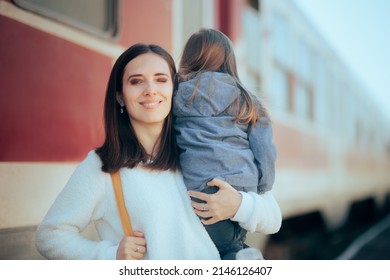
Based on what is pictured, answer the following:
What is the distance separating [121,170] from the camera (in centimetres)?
168

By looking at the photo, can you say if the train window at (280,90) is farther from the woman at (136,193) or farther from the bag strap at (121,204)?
the bag strap at (121,204)

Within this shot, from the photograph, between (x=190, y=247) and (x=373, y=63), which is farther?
(x=373, y=63)

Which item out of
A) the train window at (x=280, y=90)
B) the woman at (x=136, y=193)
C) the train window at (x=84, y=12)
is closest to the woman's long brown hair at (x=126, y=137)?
the woman at (x=136, y=193)

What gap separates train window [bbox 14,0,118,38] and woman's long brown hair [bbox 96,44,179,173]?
346 mm

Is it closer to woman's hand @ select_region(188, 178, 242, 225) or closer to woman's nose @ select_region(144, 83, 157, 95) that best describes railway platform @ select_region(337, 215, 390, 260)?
woman's hand @ select_region(188, 178, 242, 225)

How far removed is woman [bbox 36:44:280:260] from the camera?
5.46 feet

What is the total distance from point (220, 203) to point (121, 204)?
0.29 metres

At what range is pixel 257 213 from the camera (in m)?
1.67

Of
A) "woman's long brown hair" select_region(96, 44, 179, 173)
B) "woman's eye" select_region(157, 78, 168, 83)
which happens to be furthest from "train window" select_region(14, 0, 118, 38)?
"woman's eye" select_region(157, 78, 168, 83)

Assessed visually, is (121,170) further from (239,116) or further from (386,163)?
(386,163)

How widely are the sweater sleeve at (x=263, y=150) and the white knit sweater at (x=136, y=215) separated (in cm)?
7

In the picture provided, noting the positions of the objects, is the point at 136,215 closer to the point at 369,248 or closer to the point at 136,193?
the point at 136,193

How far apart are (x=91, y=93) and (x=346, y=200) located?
138 inches
